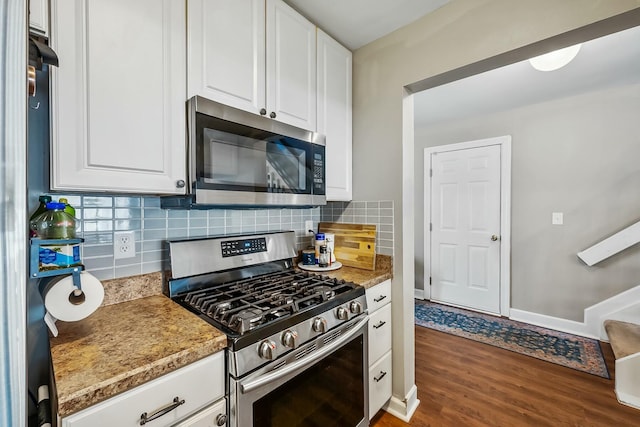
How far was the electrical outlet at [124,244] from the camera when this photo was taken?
119cm

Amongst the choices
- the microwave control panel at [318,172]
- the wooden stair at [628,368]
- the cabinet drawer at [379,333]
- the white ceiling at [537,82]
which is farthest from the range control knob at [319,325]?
the white ceiling at [537,82]

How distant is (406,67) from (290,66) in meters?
0.70

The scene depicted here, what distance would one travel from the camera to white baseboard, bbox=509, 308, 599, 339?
272 centimetres

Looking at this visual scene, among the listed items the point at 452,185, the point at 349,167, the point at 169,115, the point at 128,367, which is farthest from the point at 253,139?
the point at 452,185

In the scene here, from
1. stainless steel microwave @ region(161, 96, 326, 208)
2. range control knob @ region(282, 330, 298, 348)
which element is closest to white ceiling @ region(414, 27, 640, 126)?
stainless steel microwave @ region(161, 96, 326, 208)

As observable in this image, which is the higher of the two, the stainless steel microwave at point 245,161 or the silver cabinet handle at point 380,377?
the stainless steel microwave at point 245,161

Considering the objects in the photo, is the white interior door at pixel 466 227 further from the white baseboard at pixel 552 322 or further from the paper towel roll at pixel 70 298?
the paper towel roll at pixel 70 298

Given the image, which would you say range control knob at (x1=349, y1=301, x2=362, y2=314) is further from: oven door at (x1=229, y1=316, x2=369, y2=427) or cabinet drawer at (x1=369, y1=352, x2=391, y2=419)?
cabinet drawer at (x1=369, y1=352, x2=391, y2=419)

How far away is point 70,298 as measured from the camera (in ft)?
2.83

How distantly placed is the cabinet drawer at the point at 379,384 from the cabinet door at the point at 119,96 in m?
1.41

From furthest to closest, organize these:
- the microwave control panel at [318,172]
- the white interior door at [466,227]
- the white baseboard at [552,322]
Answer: the white interior door at [466,227] → the white baseboard at [552,322] → the microwave control panel at [318,172]

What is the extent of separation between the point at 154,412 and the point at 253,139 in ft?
3.42

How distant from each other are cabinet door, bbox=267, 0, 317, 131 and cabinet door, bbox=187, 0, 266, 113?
0.06 metres

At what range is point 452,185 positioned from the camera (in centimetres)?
351
